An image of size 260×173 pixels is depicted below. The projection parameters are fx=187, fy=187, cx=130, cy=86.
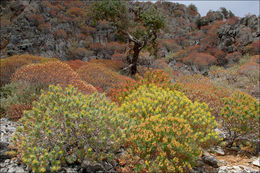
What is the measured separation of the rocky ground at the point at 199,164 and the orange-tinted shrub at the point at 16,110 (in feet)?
0.50

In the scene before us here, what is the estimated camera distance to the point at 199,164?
3660 millimetres

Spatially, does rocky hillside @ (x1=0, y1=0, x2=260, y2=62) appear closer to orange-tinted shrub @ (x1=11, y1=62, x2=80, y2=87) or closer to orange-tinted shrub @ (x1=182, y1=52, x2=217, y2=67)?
orange-tinted shrub @ (x1=182, y1=52, x2=217, y2=67)

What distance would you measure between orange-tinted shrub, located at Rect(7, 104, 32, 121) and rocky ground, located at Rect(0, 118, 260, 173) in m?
0.15

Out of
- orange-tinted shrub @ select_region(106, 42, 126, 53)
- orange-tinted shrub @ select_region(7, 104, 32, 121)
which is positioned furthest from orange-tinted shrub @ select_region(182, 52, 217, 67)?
orange-tinted shrub @ select_region(7, 104, 32, 121)

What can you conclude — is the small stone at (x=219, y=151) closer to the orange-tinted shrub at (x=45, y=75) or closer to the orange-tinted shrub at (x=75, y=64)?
the orange-tinted shrub at (x=45, y=75)

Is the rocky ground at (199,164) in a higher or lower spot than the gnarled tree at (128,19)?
lower

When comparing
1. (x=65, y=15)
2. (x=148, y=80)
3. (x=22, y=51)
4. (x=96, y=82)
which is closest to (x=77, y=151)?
(x=148, y=80)

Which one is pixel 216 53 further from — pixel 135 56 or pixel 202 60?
pixel 135 56

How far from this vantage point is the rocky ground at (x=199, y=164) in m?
2.64

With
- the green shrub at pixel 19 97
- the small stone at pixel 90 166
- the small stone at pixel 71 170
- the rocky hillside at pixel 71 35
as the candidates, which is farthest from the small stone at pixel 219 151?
the rocky hillside at pixel 71 35

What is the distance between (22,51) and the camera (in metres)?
16.3

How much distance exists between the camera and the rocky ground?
2.64 metres

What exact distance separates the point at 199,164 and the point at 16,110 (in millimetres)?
4419

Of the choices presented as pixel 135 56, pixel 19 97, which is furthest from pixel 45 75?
pixel 135 56
